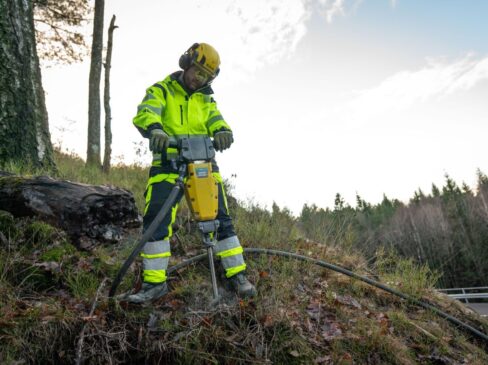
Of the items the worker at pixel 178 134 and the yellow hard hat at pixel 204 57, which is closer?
the worker at pixel 178 134

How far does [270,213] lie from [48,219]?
3096 millimetres

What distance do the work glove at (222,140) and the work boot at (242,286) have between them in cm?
117

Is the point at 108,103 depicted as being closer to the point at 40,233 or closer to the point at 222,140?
the point at 40,233

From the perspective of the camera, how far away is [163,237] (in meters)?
2.91

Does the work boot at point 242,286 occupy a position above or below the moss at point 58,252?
below

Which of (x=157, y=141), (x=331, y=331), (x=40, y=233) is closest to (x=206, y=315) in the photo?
(x=331, y=331)

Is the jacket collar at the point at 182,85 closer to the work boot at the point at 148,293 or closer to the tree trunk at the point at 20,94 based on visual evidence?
the work boot at the point at 148,293

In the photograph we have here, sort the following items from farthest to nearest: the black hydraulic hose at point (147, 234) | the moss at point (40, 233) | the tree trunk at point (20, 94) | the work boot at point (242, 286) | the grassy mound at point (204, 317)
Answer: the tree trunk at point (20, 94) < the moss at point (40, 233) < the work boot at point (242, 286) < the black hydraulic hose at point (147, 234) < the grassy mound at point (204, 317)

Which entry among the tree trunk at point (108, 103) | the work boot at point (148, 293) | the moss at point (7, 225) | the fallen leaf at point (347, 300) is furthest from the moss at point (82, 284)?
the tree trunk at point (108, 103)

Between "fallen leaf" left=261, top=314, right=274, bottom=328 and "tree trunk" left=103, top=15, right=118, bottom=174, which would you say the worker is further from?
"tree trunk" left=103, top=15, right=118, bottom=174

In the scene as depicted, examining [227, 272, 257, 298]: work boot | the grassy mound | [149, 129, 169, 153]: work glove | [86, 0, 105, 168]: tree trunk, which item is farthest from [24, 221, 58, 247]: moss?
[86, 0, 105, 168]: tree trunk

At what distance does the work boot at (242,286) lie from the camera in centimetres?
305

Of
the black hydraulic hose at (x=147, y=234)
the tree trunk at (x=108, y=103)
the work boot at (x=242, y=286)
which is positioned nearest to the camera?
the black hydraulic hose at (x=147, y=234)

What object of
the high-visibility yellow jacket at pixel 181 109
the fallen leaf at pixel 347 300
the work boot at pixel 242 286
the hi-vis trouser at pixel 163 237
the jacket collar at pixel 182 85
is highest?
the jacket collar at pixel 182 85
